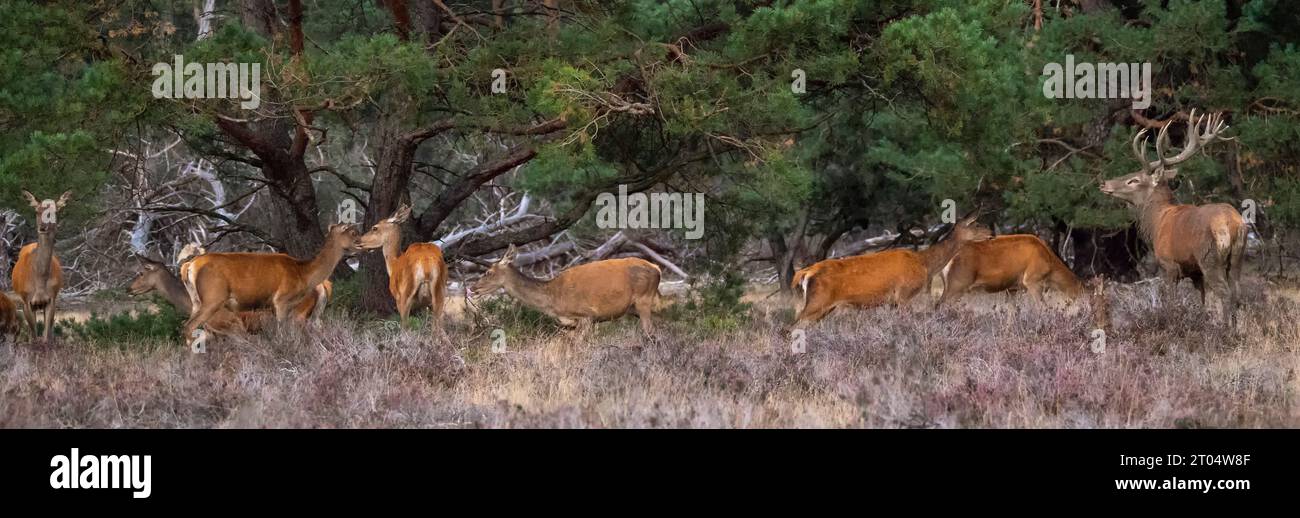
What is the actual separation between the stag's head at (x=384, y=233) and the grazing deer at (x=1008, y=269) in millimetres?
5039

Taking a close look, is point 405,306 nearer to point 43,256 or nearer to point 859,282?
point 43,256

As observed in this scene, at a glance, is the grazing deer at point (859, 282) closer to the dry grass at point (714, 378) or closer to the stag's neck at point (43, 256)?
the dry grass at point (714, 378)

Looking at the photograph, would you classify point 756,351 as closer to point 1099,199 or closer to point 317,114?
point 317,114

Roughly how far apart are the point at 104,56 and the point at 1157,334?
860 cm

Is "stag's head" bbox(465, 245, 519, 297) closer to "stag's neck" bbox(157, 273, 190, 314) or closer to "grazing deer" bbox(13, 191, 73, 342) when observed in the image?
"stag's neck" bbox(157, 273, 190, 314)

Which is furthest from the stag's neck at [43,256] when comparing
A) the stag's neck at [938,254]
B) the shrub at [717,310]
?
the stag's neck at [938,254]

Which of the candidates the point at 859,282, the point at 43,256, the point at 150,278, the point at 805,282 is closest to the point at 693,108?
the point at 805,282

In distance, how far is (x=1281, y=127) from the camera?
15.5m

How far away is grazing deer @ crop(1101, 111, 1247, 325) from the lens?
40.8 ft

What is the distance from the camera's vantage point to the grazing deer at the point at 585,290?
1254cm

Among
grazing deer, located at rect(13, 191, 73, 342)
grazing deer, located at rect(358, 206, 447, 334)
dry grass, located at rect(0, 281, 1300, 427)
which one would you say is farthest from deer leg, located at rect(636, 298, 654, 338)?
grazing deer, located at rect(13, 191, 73, 342)

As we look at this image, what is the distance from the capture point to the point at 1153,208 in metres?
14.1

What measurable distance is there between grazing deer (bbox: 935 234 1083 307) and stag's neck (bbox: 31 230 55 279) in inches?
315

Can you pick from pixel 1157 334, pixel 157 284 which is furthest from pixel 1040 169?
pixel 157 284
